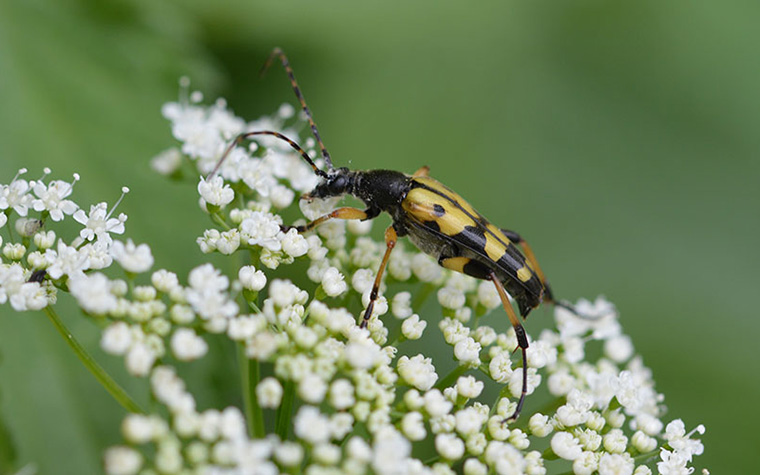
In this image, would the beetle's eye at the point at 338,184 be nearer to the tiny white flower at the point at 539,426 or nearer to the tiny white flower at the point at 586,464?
the tiny white flower at the point at 539,426

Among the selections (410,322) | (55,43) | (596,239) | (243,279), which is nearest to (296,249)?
(243,279)

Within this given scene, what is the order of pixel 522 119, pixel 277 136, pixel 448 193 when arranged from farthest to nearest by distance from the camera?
pixel 522 119
pixel 448 193
pixel 277 136

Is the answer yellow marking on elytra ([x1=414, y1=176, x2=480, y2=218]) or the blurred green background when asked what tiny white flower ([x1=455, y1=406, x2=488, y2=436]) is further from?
the blurred green background

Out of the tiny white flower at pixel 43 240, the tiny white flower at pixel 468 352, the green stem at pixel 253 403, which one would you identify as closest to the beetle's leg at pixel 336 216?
the green stem at pixel 253 403

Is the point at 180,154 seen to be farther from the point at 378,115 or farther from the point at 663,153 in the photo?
the point at 663,153

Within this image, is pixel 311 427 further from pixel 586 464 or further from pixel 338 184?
pixel 338 184

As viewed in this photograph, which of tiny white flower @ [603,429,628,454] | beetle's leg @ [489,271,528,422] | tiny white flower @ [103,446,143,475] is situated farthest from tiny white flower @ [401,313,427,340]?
tiny white flower @ [103,446,143,475]

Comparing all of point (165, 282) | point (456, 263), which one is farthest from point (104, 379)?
point (456, 263)
